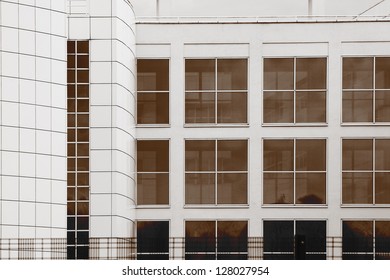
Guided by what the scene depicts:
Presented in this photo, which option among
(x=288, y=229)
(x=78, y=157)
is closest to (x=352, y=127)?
(x=288, y=229)

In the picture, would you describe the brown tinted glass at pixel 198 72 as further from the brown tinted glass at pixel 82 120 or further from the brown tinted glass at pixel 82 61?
the brown tinted glass at pixel 82 120

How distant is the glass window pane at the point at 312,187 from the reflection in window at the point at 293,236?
3.03 ft

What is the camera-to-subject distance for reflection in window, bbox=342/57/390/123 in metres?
34.3

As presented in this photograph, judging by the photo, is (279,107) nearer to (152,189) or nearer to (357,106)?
(357,106)

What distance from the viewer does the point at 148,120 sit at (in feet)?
113

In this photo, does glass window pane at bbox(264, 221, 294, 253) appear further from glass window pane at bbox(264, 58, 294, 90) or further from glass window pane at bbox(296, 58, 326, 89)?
glass window pane at bbox(296, 58, 326, 89)

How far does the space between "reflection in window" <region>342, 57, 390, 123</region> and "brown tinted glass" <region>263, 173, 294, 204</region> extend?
132 inches

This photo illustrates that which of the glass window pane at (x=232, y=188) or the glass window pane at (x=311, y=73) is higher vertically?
the glass window pane at (x=311, y=73)

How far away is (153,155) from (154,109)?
72.6 inches

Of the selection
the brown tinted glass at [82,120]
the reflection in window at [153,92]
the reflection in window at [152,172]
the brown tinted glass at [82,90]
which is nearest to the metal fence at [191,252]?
the reflection in window at [152,172]

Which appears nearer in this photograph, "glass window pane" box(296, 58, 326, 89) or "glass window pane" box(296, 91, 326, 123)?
"glass window pane" box(296, 91, 326, 123)

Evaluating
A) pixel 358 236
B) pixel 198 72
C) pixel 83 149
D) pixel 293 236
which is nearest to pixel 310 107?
pixel 198 72

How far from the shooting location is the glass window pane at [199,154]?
34.4 m

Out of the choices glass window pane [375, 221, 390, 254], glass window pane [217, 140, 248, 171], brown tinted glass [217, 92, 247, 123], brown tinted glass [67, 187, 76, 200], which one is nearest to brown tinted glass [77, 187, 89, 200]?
brown tinted glass [67, 187, 76, 200]
